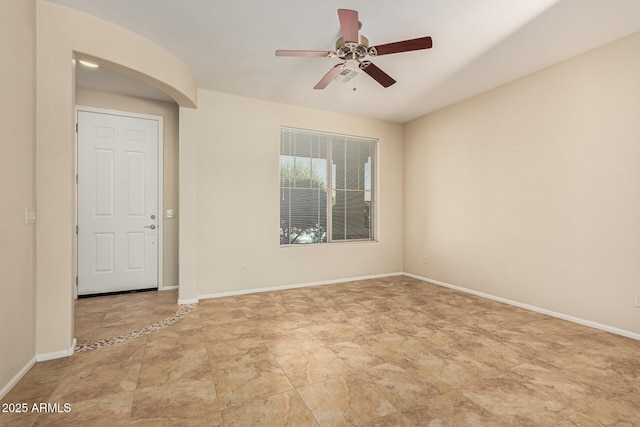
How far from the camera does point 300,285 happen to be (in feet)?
15.0

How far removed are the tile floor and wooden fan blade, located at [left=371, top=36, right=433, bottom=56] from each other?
250 cm

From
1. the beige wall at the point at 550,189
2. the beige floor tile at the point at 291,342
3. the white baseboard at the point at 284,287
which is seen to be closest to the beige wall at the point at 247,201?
the white baseboard at the point at 284,287

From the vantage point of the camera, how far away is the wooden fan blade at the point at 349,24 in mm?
2004

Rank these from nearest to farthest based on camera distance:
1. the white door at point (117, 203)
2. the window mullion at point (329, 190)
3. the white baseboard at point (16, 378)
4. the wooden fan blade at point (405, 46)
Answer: the white baseboard at point (16, 378)
the wooden fan blade at point (405, 46)
the white door at point (117, 203)
the window mullion at point (329, 190)

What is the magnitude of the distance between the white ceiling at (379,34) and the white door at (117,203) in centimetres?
61

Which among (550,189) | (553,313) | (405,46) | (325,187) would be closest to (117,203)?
(325,187)

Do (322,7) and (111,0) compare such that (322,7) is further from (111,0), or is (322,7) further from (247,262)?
(247,262)

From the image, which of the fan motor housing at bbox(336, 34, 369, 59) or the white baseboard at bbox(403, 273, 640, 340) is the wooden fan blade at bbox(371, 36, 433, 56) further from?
the white baseboard at bbox(403, 273, 640, 340)

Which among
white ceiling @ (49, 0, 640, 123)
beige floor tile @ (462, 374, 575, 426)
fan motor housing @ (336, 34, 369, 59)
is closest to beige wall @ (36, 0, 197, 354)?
white ceiling @ (49, 0, 640, 123)

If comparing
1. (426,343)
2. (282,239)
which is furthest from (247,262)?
(426,343)

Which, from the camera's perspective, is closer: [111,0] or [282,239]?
[111,0]

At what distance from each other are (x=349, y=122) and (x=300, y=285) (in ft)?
9.53

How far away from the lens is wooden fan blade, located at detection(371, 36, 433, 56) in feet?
7.21

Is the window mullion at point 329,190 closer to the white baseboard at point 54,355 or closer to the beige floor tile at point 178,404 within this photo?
the beige floor tile at point 178,404
